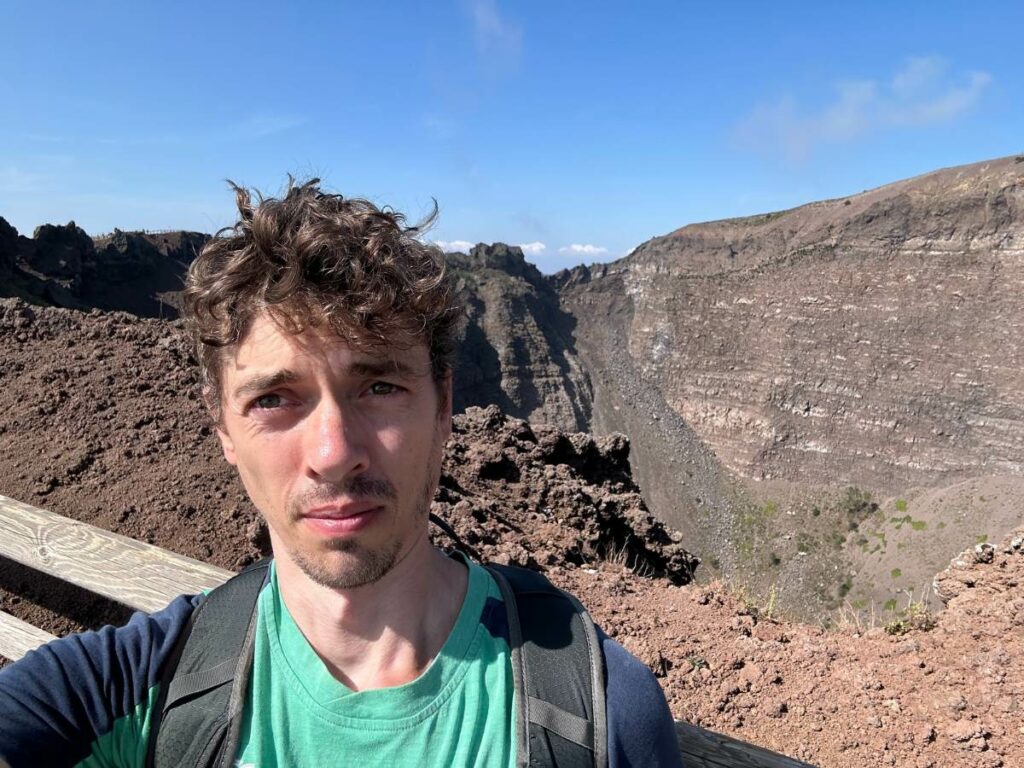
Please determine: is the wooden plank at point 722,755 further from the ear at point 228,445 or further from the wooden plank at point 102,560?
the wooden plank at point 102,560

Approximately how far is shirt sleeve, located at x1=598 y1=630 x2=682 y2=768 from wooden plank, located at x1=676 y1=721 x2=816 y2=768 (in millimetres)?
611

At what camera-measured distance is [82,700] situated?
52.4 inches

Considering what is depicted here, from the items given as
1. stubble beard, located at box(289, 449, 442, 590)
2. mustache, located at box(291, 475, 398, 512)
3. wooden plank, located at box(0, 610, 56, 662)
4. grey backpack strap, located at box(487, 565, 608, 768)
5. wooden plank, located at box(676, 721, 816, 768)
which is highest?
mustache, located at box(291, 475, 398, 512)

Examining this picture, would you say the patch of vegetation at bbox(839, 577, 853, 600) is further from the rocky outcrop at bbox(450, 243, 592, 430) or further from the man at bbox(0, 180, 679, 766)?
the man at bbox(0, 180, 679, 766)

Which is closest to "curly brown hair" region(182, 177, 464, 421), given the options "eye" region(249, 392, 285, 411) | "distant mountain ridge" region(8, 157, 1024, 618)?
"eye" region(249, 392, 285, 411)

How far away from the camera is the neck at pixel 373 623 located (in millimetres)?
1470

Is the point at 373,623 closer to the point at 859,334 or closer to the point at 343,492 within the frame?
the point at 343,492

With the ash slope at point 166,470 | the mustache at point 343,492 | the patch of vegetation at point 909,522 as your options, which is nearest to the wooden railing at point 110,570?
the mustache at point 343,492

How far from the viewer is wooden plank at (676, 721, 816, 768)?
5.97 ft

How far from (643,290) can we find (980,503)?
41174 mm

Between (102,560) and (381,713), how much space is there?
212 centimetres

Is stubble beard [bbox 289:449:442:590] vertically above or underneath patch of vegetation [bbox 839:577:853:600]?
above

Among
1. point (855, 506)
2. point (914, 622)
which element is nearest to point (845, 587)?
point (855, 506)

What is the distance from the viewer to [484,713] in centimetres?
138
